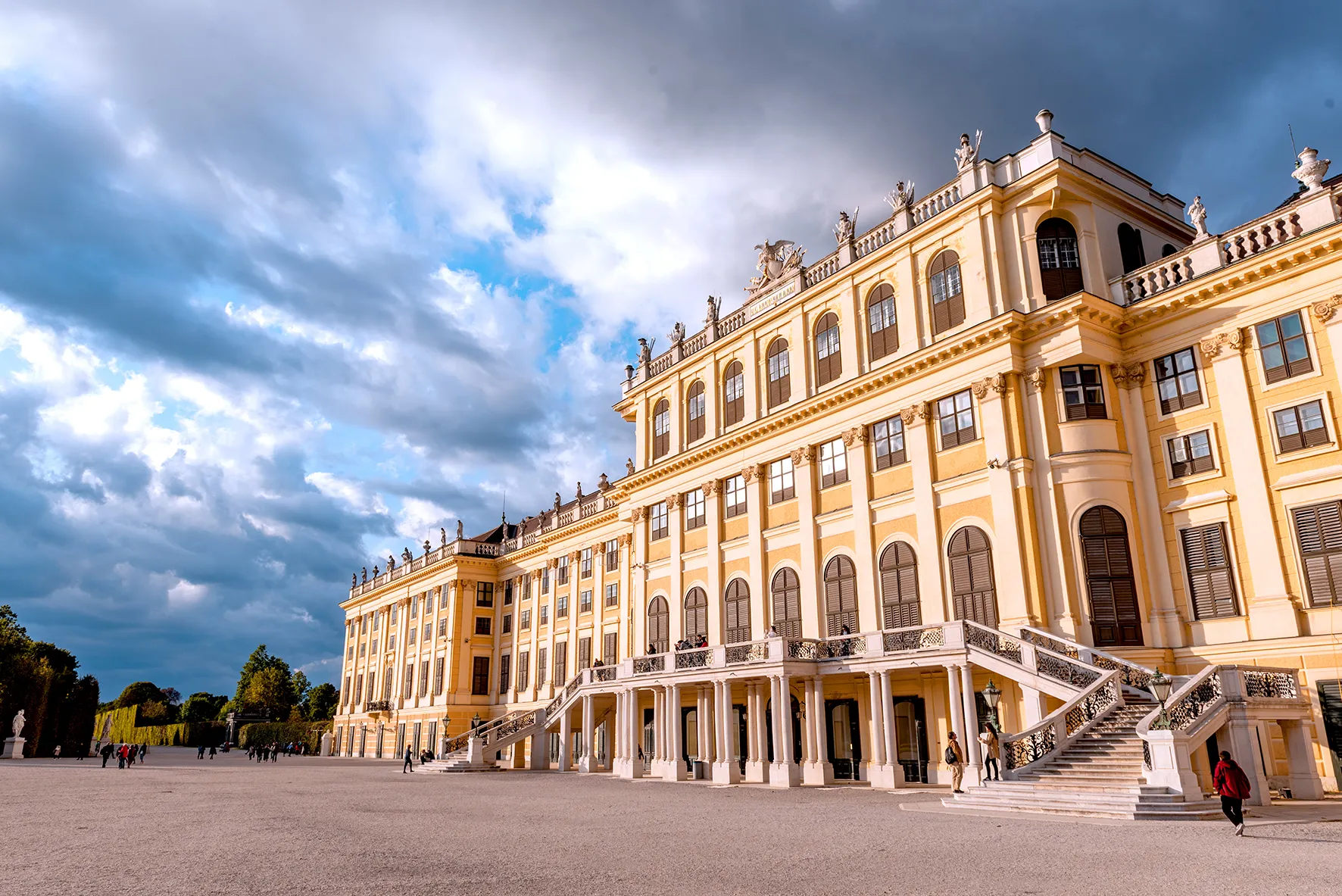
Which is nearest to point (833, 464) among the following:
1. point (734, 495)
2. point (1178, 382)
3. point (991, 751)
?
point (734, 495)

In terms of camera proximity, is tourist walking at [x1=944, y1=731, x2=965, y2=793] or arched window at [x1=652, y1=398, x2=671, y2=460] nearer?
tourist walking at [x1=944, y1=731, x2=965, y2=793]

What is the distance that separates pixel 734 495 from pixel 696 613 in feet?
17.2

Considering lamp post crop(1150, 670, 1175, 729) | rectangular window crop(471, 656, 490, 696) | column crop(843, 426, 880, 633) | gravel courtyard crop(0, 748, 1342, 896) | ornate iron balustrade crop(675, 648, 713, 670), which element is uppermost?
column crop(843, 426, 880, 633)

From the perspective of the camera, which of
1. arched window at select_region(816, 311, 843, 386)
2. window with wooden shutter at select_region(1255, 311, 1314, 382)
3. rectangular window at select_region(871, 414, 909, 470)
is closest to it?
window with wooden shutter at select_region(1255, 311, 1314, 382)

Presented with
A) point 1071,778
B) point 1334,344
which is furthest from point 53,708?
point 1334,344

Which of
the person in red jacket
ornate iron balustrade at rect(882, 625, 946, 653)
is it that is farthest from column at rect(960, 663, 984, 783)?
the person in red jacket

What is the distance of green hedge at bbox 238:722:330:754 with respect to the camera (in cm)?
8844

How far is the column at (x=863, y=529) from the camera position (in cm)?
3034

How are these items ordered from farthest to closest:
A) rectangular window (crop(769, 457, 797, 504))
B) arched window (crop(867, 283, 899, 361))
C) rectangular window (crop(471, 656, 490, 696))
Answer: rectangular window (crop(471, 656, 490, 696)) → rectangular window (crop(769, 457, 797, 504)) → arched window (crop(867, 283, 899, 361))

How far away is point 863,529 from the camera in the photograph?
31.1 m

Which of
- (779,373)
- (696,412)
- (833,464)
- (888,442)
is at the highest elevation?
(779,373)

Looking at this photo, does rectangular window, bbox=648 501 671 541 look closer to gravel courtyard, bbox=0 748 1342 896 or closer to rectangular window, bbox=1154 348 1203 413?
gravel courtyard, bbox=0 748 1342 896

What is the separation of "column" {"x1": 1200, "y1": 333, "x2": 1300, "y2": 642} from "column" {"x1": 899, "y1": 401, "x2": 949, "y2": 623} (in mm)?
8068

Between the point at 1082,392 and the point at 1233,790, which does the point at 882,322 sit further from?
the point at 1233,790
